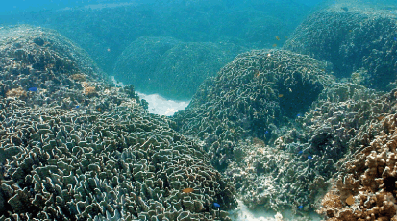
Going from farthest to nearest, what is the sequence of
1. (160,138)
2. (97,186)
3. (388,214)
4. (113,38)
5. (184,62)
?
(113,38), (184,62), (160,138), (97,186), (388,214)

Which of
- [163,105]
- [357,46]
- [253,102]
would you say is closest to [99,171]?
[253,102]

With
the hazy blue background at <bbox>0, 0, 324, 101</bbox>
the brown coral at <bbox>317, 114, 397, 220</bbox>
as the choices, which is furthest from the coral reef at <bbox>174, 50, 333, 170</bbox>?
the hazy blue background at <bbox>0, 0, 324, 101</bbox>

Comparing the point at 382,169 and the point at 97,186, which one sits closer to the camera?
the point at 382,169

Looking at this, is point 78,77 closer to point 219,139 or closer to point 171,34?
point 219,139

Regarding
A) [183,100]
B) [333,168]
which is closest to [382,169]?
[333,168]

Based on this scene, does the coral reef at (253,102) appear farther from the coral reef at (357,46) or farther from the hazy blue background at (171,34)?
the hazy blue background at (171,34)

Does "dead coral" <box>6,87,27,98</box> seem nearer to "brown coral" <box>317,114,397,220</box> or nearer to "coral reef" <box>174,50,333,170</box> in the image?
"coral reef" <box>174,50,333,170</box>

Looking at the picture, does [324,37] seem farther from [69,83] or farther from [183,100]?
[69,83]
